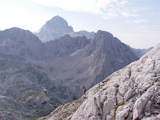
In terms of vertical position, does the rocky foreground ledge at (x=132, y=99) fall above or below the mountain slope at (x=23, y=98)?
above

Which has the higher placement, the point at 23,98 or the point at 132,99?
the point at 132,99

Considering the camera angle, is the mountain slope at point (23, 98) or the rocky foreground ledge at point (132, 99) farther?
the mountain slope at point (23, 98)

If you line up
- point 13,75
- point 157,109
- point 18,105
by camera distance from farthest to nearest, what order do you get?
1. point 13,75
2. point 18,105
3. point 157,109

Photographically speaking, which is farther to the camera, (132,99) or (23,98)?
(23,98)

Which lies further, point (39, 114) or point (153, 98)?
point (39, 114)

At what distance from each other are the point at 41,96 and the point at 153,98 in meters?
126

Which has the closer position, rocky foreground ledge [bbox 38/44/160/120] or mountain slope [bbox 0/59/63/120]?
rocky foreground ledge [bbox 38/44/160/120]

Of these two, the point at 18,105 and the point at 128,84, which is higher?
the point at 128,84

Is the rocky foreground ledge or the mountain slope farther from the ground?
the rocky foreground ledge

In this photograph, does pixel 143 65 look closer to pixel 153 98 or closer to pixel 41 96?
pixel 153 98

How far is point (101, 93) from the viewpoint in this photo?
3123 centimetres

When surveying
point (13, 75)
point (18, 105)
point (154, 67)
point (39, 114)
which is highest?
point (154, 67)

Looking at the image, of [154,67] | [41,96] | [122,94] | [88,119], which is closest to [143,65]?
[154,67]

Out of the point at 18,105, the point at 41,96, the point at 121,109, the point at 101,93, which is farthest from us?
the point at 41,96
